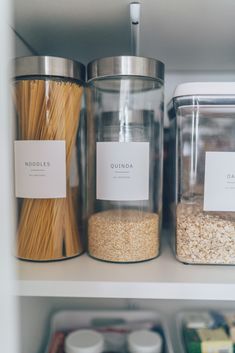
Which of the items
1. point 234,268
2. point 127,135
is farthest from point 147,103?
point 234,268

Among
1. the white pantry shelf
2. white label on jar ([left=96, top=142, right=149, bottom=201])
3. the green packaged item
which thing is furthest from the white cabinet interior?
the green packaged item

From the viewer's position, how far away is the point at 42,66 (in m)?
0.54

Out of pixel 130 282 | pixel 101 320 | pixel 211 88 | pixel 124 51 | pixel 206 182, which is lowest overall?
pixel 101 320

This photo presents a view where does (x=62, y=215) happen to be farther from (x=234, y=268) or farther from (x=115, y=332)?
(x=115, y=332)

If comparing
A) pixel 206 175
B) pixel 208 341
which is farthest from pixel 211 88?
pixel 208 341

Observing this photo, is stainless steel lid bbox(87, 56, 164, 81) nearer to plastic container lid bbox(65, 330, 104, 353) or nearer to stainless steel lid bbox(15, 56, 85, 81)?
stainless steel lid bbox(15, 56, 85, 81)

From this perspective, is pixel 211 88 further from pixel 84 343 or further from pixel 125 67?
pixel 84 343

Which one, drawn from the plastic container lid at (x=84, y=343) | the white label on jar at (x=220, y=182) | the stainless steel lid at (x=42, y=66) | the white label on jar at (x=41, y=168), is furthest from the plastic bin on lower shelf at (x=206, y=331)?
the stainless steel lid at (x=42, y=66)

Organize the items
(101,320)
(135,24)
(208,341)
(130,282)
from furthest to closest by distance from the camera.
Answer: (101,320) → (208,341) → (135,24) → (130,282)

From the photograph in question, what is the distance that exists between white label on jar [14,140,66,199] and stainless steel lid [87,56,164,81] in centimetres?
13

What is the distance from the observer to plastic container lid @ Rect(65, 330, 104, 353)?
0.68 metres

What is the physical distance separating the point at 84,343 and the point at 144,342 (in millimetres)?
123

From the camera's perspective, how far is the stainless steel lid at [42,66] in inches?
21.2

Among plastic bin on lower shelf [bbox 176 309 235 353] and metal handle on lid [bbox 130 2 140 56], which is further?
plastic bin on lower shelf [bbox 176 309 235 353]
